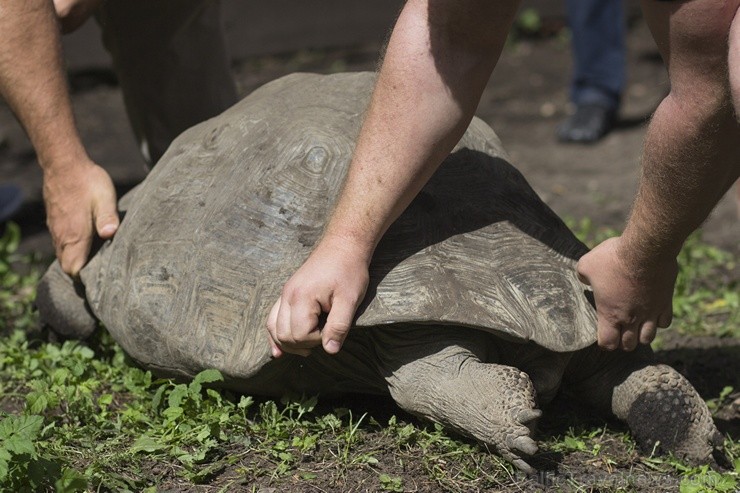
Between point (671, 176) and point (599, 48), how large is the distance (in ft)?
15.6

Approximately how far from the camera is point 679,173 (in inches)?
94.0

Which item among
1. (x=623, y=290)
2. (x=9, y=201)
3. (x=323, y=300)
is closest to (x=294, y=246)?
(x=323, y=300)

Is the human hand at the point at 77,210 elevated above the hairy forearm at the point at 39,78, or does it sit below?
below

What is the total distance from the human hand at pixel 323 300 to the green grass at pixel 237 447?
11.4 inches

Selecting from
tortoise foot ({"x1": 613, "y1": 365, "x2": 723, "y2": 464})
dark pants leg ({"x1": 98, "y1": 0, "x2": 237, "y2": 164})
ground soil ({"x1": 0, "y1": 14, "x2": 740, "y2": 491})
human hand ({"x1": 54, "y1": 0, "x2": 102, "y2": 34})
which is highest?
human hand ({"x1": 54, "y1": 0, "x2": 102, "y2": 34})

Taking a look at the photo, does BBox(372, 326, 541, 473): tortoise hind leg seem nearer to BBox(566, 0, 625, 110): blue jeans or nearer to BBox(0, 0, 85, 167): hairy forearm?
BBox(0, 0, 85, 167): hairy forearm

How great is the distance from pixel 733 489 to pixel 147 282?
168cm

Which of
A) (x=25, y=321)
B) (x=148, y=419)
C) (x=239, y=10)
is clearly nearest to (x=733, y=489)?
(x=148, y=419)

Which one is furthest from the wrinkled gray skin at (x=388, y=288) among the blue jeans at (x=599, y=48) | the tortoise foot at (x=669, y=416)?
the blue jeans at (x=599, y=48)

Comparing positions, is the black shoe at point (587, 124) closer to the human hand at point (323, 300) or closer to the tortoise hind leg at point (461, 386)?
the tortoise hind leg at point (461, 386)

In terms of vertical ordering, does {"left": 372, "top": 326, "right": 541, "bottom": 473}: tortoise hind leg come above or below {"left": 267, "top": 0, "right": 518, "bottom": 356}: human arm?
below

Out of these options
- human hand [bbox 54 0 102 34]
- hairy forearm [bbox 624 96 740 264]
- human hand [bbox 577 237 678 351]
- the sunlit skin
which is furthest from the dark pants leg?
hairy forearm [bbox 624 96 740 264]

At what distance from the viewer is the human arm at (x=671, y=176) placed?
221 cm

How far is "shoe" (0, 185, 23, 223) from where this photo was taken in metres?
5.07
